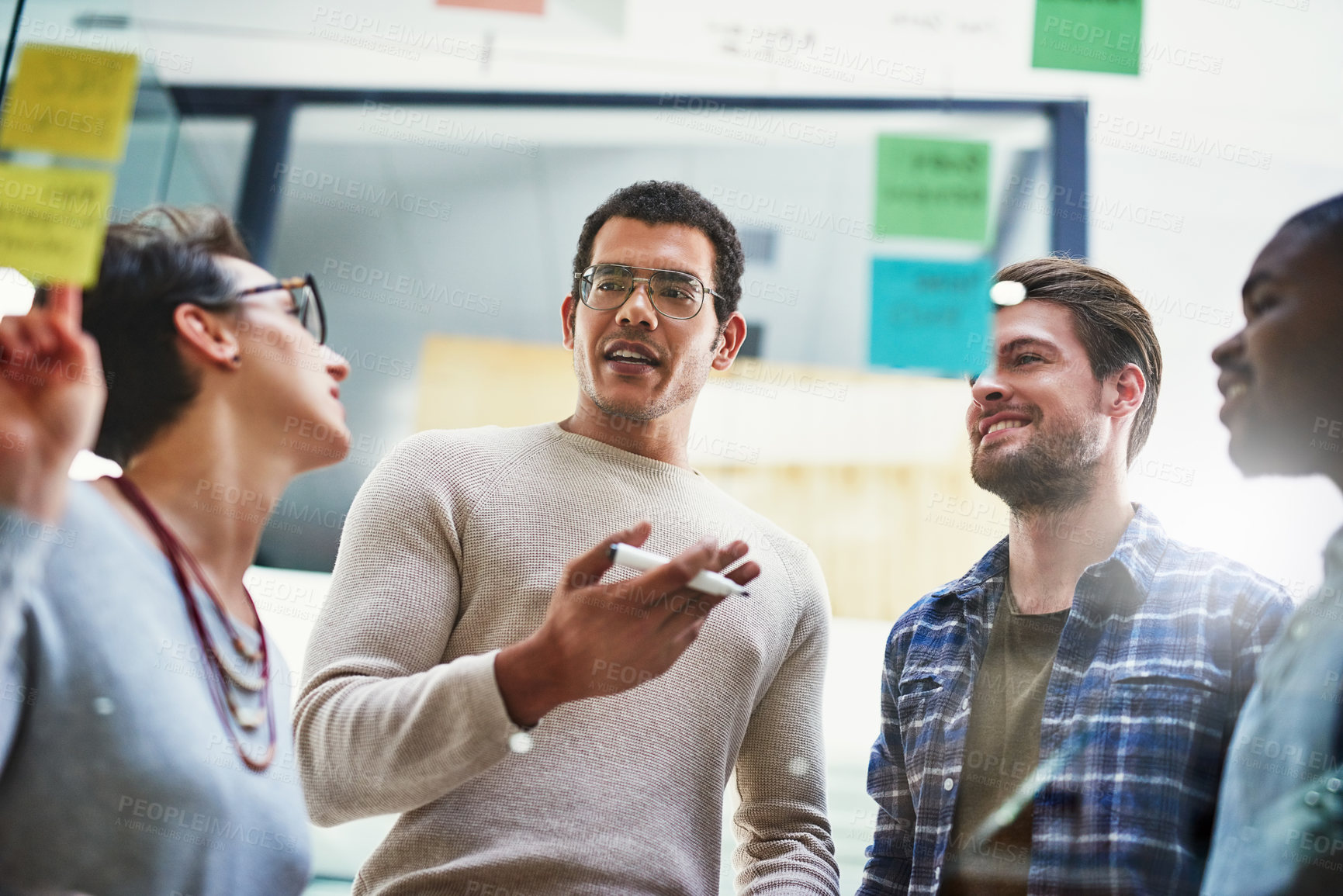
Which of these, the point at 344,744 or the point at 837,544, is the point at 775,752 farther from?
the point at 344,744

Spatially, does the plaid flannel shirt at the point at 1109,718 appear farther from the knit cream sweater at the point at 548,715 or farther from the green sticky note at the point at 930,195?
the green sticky note at the point at 930,195

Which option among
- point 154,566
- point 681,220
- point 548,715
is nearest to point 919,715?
point 548,715

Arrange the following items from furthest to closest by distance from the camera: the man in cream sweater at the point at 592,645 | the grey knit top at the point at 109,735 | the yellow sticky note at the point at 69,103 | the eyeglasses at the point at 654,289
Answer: the eyeglasses at the point at 654,289 → the yellow sticky note at the point at 69,103 → the man in cream sweater at the point at 592,645 → the grey knit top at the point at 109,735

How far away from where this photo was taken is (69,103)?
1079 mm

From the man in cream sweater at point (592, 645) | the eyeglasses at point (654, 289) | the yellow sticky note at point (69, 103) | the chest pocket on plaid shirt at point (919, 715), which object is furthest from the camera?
the eyeglasses at point (654, 289)

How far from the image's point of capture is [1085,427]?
123 centimetres

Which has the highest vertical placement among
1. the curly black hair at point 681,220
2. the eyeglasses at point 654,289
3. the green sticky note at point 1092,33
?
the green sticky note at point 1092,33

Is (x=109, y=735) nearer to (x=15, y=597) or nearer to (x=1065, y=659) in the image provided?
(x=15, y=597)

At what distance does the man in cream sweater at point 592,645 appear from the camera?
924 mm

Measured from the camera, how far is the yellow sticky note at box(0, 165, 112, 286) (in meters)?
1.01

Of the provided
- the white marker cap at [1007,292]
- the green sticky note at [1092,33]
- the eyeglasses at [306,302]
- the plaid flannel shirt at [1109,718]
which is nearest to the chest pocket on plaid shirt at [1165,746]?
the plaid flannel shirt at [1109,718]

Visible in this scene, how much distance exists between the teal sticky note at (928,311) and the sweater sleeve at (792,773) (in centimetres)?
33

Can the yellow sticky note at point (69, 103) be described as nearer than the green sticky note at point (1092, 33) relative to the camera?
Yes

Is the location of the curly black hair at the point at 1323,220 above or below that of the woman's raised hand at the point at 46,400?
above
